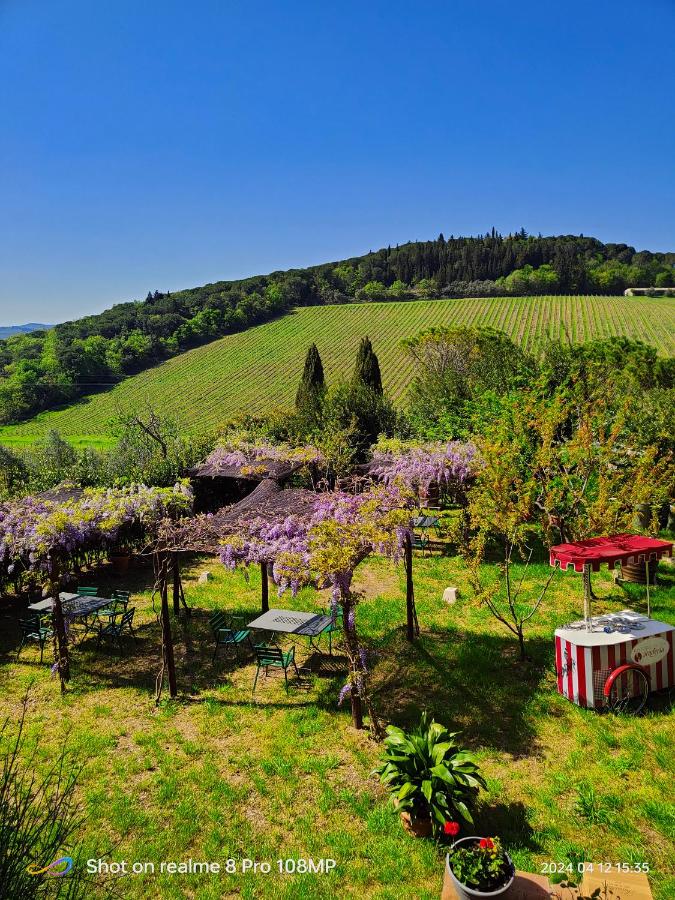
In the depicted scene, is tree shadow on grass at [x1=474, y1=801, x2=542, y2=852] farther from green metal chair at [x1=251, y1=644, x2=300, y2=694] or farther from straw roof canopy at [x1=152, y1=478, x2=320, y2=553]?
straw roof canopy at [x1=152, y1=478, x2=320, y2=553]

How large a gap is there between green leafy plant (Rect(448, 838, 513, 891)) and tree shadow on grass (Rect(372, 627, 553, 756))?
2.27m

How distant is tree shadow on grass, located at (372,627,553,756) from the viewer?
681 cm

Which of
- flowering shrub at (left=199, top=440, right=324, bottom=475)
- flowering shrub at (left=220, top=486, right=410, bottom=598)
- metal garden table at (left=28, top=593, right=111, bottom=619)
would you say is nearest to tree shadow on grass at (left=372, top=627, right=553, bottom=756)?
flowering shrub at (left=220, top=486, right=410, bottom=598)

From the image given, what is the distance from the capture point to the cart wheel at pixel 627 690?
677 cm

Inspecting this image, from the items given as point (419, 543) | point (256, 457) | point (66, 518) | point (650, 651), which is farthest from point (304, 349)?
point (650, 651)

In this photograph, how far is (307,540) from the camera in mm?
7336

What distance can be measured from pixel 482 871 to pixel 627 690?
3.80 metres

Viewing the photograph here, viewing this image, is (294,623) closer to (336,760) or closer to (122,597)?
(336,760)

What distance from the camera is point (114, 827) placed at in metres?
5.52

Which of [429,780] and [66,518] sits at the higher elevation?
[66,518]

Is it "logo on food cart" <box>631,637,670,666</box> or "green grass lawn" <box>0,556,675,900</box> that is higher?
"logo on food cart" <box>631,637,670,666</box>

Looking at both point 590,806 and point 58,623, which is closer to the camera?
point 590,806

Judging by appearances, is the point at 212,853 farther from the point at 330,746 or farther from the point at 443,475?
the point at 443,475

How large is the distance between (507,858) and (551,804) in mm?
1555
